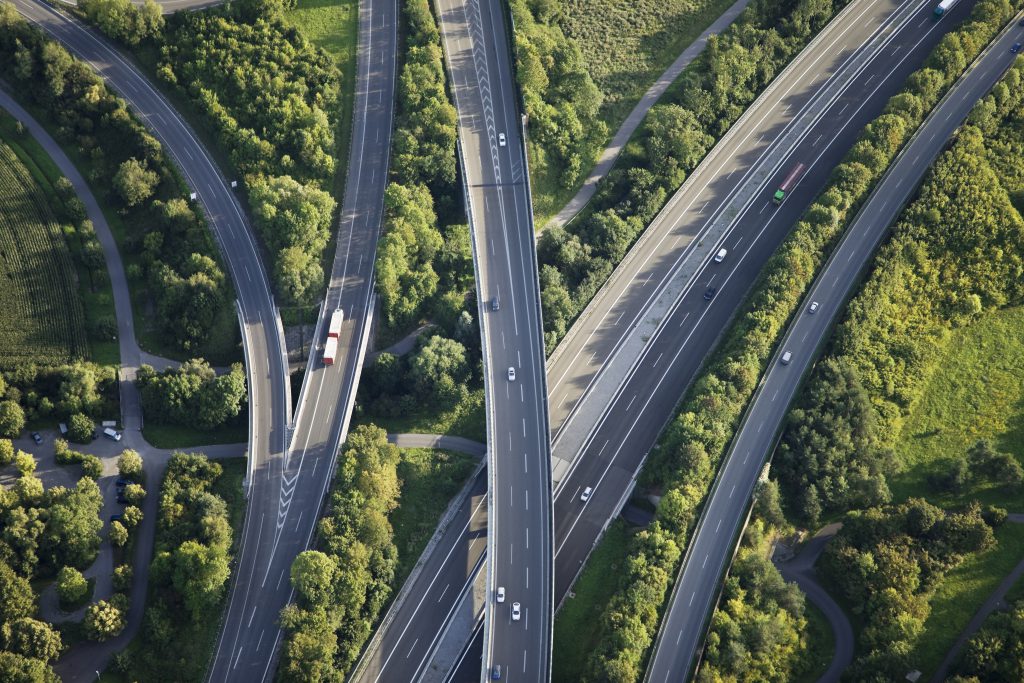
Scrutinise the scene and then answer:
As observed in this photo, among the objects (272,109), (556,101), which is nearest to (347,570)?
(272,109)

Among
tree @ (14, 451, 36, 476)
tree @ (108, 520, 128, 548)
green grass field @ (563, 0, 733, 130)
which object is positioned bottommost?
tree @ (108, 520, 128, 548)

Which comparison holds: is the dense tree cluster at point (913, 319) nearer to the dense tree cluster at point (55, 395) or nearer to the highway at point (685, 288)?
the highway at point (685, 288)

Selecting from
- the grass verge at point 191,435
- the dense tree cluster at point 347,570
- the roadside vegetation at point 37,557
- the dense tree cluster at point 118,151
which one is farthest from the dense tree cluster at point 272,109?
the roadside vegetation at point 37,557

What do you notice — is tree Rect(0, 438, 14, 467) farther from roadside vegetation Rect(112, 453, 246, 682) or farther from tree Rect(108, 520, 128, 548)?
roadside vegetation Rect(112, 453, 246, 682)

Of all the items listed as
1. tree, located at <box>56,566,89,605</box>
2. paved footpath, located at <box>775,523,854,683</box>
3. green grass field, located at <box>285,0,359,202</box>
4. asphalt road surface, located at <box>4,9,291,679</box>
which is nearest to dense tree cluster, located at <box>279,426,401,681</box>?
asphalt road surface, located at <box>4,9,291,679</box>

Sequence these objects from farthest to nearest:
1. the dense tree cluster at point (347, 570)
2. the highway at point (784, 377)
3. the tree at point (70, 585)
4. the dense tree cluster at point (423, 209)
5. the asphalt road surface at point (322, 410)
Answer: the dense tree cluster at point (423, 209) → the highway at point (784, 377) → the asphalt road surface at point (322, 410) → the dense tree cluster at point (347, 570) → the tree at point (70, 585)

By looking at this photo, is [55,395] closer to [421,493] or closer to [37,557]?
[37,557]
